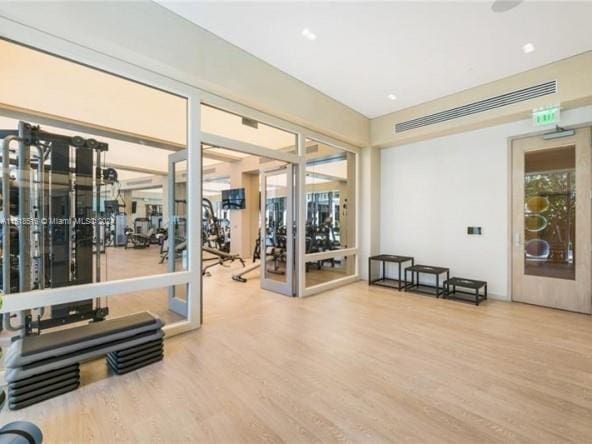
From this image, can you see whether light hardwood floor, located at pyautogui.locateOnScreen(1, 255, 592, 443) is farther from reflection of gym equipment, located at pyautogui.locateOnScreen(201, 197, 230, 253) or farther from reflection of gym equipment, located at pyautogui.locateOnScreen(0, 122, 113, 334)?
reflection of gym equipment, located at pyautogui.locateOnScreen(201, 197, 230, 253)

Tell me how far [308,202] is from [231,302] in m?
2.27

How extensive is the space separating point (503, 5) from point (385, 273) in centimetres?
487

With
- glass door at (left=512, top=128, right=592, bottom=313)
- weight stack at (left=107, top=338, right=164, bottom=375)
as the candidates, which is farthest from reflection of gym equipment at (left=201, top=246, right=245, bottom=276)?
glass door at (left=512, top=128, right=592, bottom=313)

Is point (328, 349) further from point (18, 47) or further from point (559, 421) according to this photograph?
point (18, 47)

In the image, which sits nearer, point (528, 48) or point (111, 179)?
point (111, 179)

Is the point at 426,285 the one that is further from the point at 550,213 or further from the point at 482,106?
the point at 482,106

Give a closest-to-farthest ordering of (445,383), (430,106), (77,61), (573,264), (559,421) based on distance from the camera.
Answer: (559,421) < (445,383) < (77,61) < (573,264) < (430,106)

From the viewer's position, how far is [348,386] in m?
2.42

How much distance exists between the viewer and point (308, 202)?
5418mm

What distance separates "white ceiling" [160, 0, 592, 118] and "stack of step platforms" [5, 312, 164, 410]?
3.38m

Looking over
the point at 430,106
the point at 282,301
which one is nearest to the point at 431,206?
the point at 430,106

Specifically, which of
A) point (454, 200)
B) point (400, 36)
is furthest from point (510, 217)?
point (400, 36)

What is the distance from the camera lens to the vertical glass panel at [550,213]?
439 cm

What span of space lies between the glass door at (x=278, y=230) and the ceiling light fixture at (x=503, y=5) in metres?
3.25
